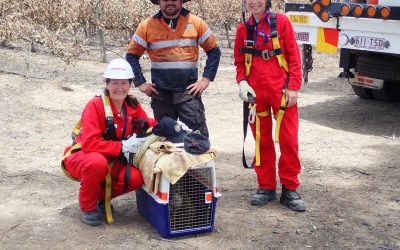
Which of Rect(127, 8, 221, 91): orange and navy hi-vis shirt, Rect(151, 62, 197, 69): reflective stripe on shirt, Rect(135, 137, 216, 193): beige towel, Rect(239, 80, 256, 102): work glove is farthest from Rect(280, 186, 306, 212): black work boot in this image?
Rect(151, 62, 197, 69): reflective stripe on shirt

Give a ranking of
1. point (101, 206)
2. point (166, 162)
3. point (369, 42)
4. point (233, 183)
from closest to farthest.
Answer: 1. point (166, 162)
2. point (101, 206)
3. point (233, 183)
4. point (369, 42)

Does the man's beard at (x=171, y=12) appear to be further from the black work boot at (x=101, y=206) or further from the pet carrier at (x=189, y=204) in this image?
the black work boot at (x=101, y=206)

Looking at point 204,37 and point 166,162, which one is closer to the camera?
point 166,162

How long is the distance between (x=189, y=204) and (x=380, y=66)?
13.6 ft

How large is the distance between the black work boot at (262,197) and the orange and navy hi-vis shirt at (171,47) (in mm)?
1024

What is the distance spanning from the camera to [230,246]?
4.04 metres

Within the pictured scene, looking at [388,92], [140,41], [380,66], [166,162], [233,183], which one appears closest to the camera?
[166,162]

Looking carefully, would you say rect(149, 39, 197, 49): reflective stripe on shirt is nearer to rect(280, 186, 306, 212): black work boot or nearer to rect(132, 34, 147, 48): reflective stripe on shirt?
rect(132, 34, 147, 48): reflective stripe on shirt

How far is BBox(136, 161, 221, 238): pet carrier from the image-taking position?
4.07 meters

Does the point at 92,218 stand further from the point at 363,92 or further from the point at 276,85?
the point at 363,92

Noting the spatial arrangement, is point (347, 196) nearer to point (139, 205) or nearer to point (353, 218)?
point (353, 218)

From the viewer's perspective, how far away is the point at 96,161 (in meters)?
4.12

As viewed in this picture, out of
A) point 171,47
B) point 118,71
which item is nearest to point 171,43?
point 171,47

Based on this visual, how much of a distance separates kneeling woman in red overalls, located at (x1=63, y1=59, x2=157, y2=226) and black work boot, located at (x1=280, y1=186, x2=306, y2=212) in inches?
47.7
